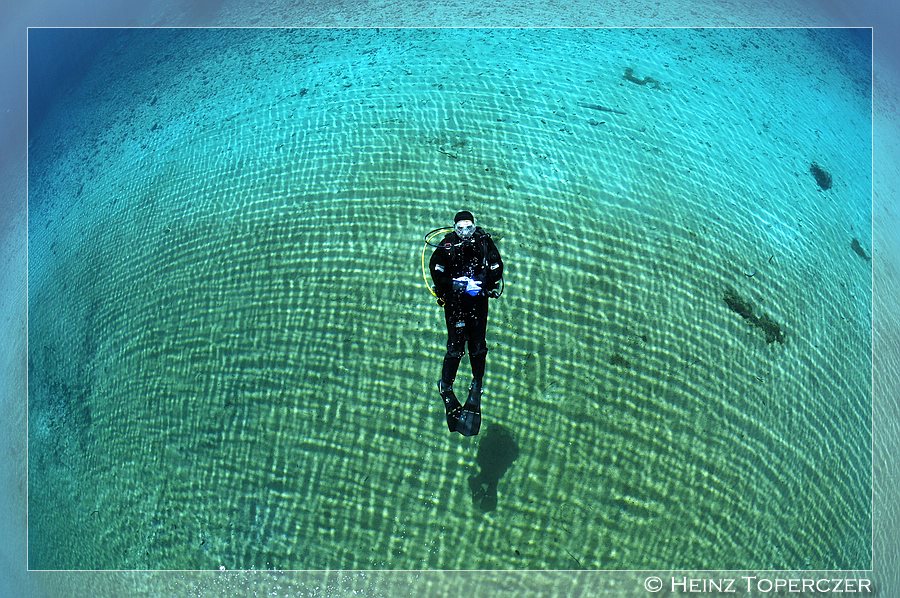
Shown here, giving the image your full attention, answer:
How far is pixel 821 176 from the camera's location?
3656mm

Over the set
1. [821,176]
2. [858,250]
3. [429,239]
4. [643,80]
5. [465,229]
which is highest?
[643,80]

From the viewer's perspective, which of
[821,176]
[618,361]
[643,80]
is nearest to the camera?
[618,361]

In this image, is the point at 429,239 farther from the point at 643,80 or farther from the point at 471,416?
the point at 643,80

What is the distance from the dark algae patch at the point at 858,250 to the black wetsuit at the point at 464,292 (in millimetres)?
2342

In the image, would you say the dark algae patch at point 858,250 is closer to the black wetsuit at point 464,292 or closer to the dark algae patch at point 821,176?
the dark algae patch at point 821,176

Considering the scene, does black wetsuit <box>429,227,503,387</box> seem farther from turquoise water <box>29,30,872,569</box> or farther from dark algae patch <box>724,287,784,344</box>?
dark algae patch <box>724,287,784,344</box>

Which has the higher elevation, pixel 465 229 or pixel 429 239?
pixel 429 239

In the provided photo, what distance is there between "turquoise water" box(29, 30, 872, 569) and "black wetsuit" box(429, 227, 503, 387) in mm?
132

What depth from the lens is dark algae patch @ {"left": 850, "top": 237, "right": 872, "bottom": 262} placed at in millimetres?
3471

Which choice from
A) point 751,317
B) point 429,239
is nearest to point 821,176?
point 751,317

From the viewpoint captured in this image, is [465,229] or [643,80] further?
[643,80]

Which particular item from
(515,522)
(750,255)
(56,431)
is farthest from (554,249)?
(56,431)

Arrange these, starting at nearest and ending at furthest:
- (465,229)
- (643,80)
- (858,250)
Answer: (465,229)
(858,250)
(643,80)

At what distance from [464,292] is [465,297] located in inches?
1.1
